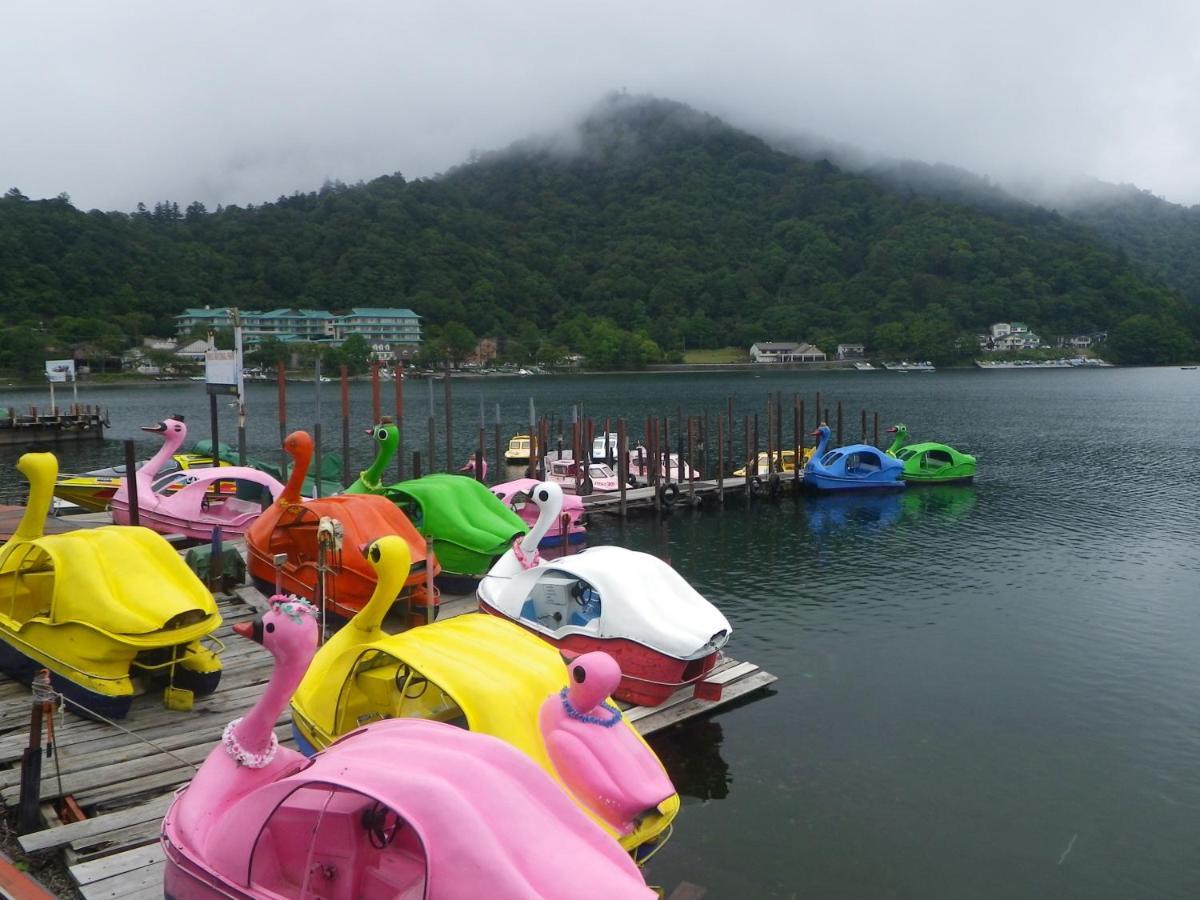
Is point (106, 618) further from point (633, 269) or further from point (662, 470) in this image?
point (633, 269)

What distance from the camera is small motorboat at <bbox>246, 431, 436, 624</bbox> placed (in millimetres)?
13781

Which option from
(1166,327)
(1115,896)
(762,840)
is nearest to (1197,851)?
(1115,896)

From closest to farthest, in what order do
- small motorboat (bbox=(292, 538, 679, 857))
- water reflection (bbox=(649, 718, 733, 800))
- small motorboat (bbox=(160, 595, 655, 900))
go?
1. small motorboat (bbox=(160, 595, 655, 900))
2. small motorboat (bbox=(292, 538, 679, 857))
3. water reflection (bbox=(649, 718, 733, 800))

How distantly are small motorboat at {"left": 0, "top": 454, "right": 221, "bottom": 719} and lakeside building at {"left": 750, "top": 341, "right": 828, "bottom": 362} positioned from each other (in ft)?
423

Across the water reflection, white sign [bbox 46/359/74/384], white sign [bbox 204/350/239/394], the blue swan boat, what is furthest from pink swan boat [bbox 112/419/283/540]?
white sign [bbox 46/359/74/384]

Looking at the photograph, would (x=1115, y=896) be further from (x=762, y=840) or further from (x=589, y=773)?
(x=589, y=773)

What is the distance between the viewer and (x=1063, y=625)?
1828cm

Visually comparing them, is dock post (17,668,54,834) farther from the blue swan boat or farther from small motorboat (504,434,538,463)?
small motorboat (504,434,538,463)

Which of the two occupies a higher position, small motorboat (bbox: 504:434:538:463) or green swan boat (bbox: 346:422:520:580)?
green swan boat (bbox: 346:422:520:580)

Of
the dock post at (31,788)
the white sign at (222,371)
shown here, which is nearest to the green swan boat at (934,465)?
the white sign at (222,371)

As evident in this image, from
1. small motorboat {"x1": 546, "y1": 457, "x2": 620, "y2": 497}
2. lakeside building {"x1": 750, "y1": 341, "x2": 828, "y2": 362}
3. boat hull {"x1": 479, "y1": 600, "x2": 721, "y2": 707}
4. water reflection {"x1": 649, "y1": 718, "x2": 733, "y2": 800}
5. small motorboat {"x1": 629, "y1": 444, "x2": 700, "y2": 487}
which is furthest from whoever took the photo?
lakeside building {"x1": 750, "y1": 341, "x2": 828, "y2": 362}

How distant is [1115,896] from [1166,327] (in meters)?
160

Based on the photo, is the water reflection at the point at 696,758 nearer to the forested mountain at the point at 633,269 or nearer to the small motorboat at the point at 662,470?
the small motorboat at the point at 662,470

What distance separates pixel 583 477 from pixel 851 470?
33.3ft
